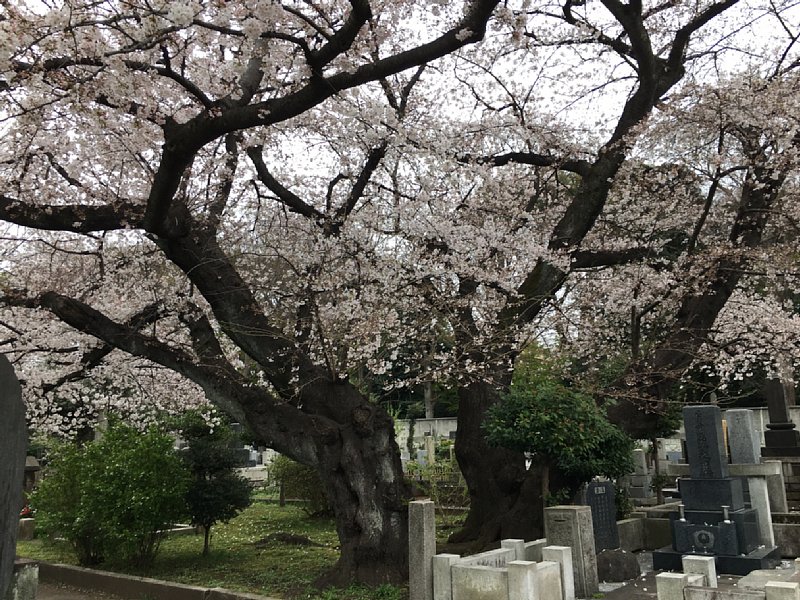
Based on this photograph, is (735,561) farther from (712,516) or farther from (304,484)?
(304,484)

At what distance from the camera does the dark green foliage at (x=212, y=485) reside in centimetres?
991

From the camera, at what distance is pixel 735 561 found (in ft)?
27.7

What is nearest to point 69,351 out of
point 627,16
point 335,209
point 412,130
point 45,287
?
point 45,287

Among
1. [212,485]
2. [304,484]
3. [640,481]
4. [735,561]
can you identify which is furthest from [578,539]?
[304,484]

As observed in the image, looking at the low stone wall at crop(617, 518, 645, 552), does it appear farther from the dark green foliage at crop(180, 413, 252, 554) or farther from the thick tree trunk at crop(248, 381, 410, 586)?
the dark green foliage at crop(180, 413, 252, 554)

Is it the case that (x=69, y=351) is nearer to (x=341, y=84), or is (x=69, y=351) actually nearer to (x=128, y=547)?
(x=128, y=547)

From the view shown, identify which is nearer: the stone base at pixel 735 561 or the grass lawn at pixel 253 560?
the grass lawn at pixel 253 560

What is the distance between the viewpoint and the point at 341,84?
218 inches

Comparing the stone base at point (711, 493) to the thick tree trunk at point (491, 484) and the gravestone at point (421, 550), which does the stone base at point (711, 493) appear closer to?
the thick tree trunk at point (491, 484)

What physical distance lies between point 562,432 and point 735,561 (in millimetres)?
3316


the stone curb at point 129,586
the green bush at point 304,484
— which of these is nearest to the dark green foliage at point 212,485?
the stone curb at point 129,586

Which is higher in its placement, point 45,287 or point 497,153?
point 497,153

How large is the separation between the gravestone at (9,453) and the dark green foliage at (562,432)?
18.7ft

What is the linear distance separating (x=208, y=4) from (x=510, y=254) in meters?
6.22
